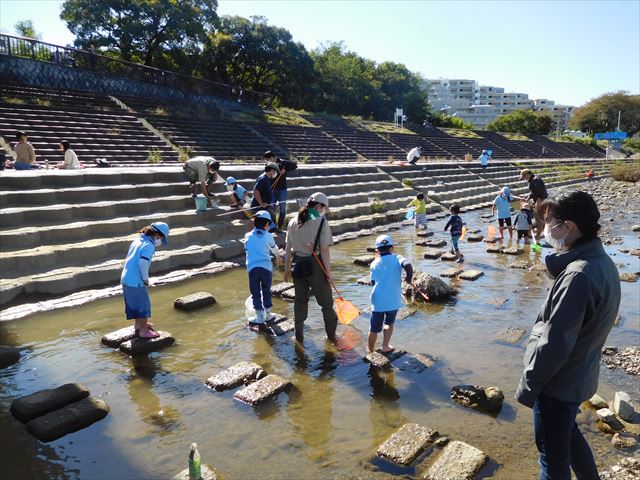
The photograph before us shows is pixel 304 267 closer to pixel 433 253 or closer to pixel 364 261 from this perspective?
pixel 364 261

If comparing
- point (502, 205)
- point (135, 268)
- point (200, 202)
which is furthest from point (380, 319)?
point (502, 205)

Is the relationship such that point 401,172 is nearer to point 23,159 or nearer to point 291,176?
point 291,176

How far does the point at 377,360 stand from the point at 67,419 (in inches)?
110

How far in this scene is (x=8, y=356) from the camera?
4.65 m

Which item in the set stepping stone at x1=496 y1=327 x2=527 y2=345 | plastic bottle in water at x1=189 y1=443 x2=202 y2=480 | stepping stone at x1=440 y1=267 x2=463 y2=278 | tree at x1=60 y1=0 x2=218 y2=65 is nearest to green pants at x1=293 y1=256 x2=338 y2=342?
stepping stone at x1=496 y1=327 x2=527 y2=345

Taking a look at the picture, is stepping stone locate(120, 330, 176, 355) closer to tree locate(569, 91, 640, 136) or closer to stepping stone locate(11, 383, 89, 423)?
stepping stone locate(11, 383, 89, 423)

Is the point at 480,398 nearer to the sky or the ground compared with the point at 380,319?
nearer to the ground

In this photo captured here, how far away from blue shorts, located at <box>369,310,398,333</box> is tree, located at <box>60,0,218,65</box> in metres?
32.5

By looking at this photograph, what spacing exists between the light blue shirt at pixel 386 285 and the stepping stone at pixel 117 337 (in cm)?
276

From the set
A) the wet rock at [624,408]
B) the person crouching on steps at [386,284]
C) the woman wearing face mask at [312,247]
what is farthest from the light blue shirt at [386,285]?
the wet rock at [624,408]

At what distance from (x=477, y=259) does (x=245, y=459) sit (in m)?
7.73

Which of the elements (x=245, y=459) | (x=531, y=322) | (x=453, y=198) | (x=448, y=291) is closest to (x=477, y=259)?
(x=448, y=291)

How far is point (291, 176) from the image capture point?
14.0 meters

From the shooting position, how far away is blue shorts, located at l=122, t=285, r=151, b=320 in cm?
488
